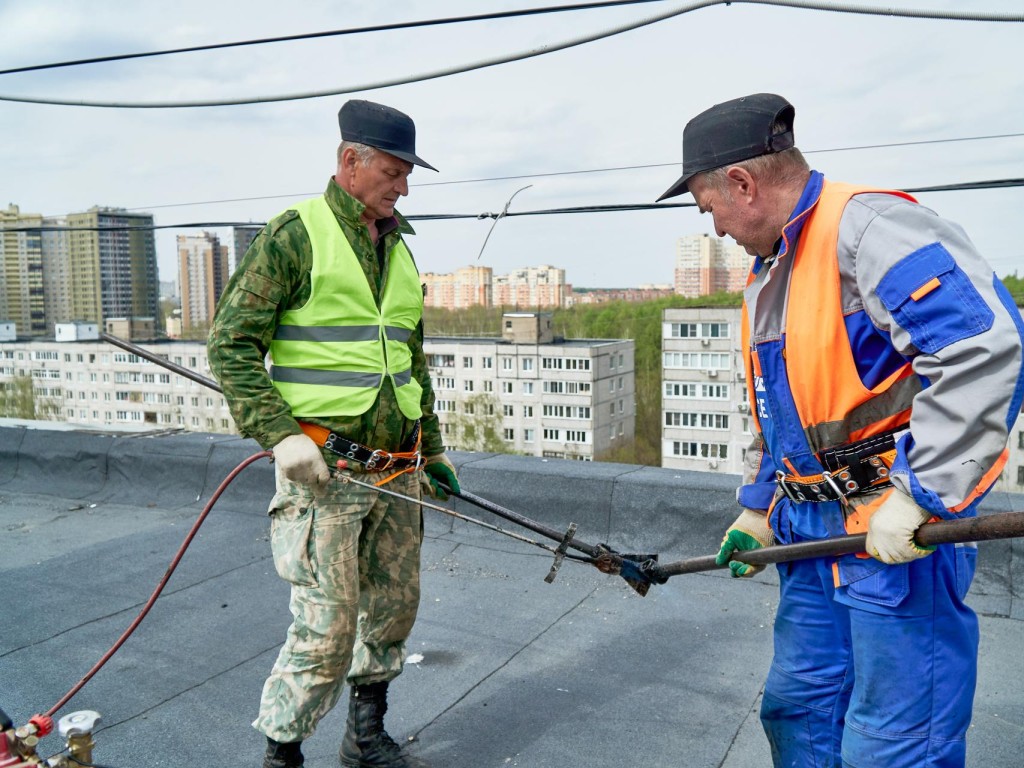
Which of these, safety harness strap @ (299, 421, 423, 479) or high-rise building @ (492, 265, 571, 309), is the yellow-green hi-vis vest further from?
high-rise building @ (492, 265, 571, 309)

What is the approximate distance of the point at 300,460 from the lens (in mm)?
2441

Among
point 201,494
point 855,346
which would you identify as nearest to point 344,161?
point 855,346

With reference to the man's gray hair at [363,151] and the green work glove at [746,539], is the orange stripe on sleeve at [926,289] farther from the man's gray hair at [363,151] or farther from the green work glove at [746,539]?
the man's gray hair at [363,151]

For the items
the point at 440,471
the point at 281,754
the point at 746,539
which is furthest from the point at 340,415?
the point at 746,539

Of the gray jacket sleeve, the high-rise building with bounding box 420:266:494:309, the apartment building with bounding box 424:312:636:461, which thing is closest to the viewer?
the gray jacket sleeve

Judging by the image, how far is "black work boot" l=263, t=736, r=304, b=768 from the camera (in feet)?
8.27

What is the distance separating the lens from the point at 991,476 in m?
1.82

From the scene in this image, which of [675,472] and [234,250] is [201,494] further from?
[675,472]

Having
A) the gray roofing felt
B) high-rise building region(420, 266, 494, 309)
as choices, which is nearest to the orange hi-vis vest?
the gray roofing felt

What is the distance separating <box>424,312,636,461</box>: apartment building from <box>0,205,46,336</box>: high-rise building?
4961 mm

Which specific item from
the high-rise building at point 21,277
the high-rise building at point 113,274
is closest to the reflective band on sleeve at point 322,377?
the high-rise building at point 113,274

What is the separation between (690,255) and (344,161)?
15.5 feet

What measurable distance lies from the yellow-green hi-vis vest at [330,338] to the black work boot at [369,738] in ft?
3.01

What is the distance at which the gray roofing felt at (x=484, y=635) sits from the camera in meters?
2.86
